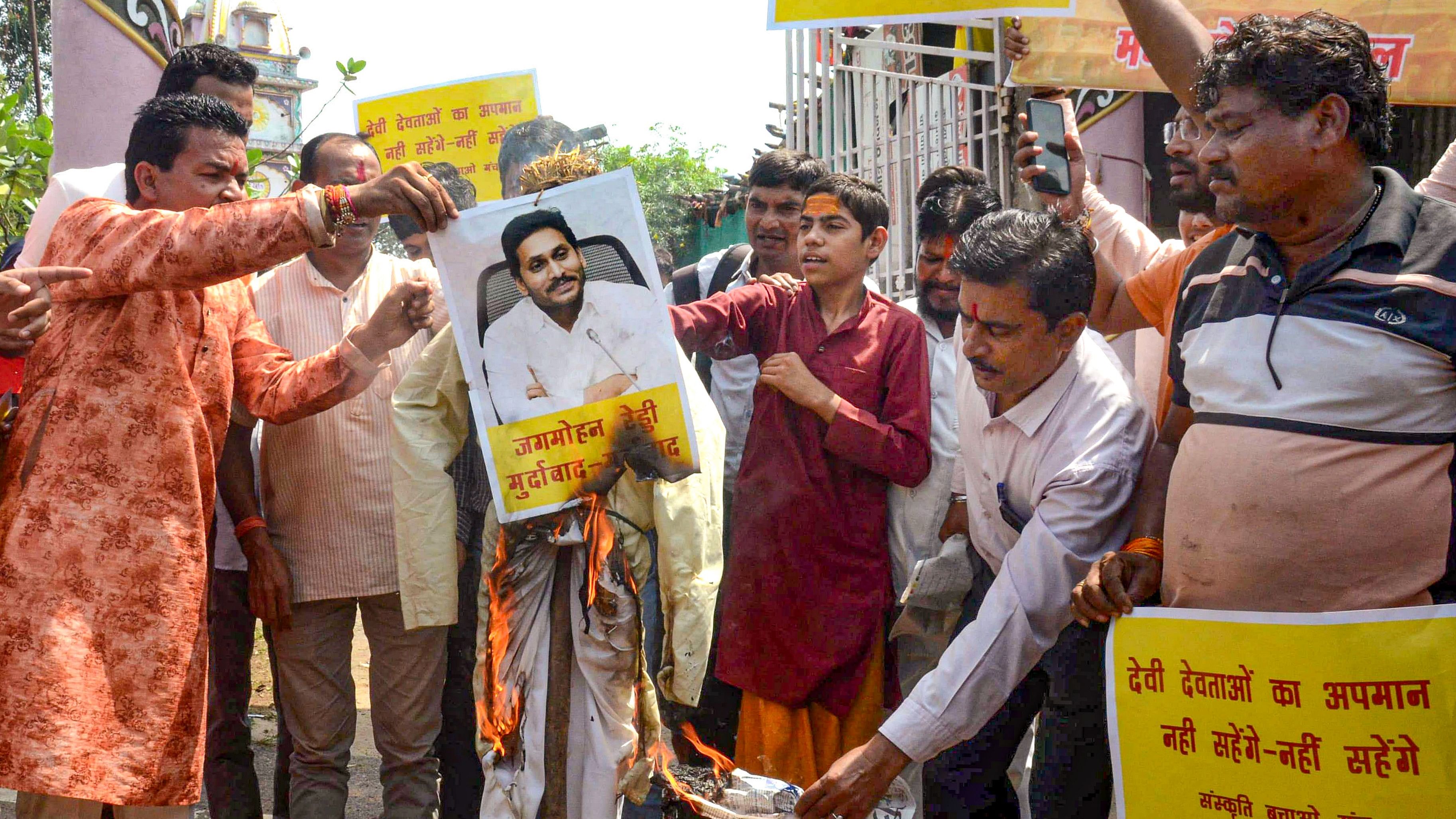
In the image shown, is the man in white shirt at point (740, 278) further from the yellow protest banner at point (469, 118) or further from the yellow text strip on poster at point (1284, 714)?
the yellow text strip on poster at point (1284, 714)

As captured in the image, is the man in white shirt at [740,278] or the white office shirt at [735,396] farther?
the white office shirt at [735,396]

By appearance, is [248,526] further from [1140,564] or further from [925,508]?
[1140,564]

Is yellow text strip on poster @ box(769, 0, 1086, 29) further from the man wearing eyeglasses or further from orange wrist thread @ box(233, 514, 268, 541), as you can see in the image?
orange wrist thread @ box(233, 514, 268, 541)

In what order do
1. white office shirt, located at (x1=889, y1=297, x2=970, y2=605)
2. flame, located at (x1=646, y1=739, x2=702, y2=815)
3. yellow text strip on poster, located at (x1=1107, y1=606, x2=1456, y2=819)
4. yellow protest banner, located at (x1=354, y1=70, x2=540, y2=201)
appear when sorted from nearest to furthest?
yellow text strip on poster, located at (x1=1107, y1=606, x2=1456, y2=819) → flame, located at (x1=646, y1=739, x2=702, y2=815) → white office shirt, located at (x1=889, y1=297, x2=970, y2=605) → yellow protest banner, located at (x1=354, y1=70, x2=540, y2=201)

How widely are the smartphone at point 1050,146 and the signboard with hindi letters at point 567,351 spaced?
3.42ft

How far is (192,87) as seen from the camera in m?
3.97

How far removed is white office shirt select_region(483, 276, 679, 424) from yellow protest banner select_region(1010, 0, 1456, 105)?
7.83 feet

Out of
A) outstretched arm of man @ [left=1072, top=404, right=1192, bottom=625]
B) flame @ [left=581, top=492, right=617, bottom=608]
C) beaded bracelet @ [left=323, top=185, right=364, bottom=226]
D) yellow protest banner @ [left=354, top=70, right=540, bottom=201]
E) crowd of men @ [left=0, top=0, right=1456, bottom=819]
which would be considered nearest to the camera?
crowd of men @ [left=0, top=0, right=1456, bottom=819]

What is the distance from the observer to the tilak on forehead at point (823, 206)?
12.1 feet

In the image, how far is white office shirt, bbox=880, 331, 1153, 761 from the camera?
246cm

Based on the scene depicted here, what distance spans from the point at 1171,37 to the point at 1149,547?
3.92 ft

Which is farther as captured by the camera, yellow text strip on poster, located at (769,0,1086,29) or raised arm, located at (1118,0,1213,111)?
yellow text strip on poster, located at (769,0,1086,29)

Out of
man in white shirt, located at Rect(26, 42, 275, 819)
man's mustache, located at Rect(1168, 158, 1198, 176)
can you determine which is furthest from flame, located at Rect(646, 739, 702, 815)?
man's mustache, located at Rect(1168, 158, 1198, 176)

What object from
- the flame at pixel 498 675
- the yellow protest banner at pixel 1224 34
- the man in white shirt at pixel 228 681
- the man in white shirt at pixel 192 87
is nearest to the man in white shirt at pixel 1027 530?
the flame at pixel 498 675
